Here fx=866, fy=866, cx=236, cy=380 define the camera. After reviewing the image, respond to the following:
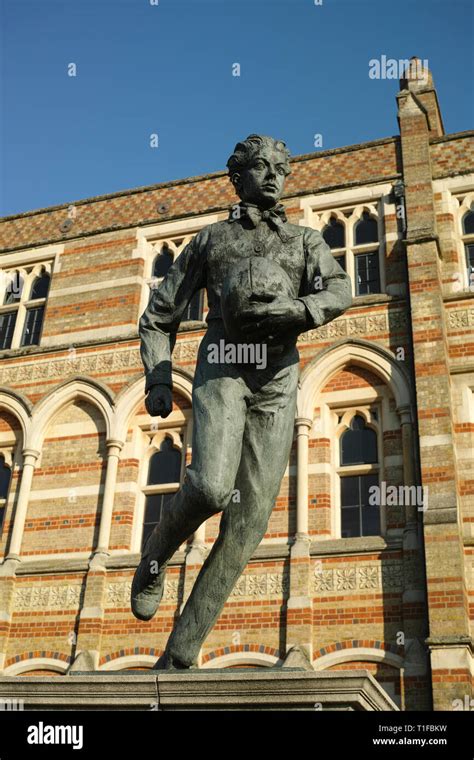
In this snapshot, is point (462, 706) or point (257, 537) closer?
point (257, 537)

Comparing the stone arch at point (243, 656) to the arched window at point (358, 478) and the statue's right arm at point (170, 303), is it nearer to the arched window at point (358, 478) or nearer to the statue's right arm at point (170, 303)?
the arched window at point (358, 478)

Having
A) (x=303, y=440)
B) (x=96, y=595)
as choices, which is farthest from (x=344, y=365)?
(x=96, y=595)

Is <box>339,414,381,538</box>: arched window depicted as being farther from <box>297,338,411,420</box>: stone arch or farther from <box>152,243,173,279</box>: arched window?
<box>152,243,173,279</box>: arched window

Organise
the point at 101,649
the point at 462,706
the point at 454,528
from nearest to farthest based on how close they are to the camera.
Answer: the point at 462,706 < the point at 454,528 < the point at 101,649

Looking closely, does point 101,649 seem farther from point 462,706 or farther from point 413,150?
point 413,150

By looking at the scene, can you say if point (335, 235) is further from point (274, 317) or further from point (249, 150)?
point (274, 317)

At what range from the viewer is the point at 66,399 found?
1472cm

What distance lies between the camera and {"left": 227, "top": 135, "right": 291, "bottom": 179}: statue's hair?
14.8 ft

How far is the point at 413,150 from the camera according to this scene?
1477cm

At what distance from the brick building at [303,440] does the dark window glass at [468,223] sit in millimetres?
61

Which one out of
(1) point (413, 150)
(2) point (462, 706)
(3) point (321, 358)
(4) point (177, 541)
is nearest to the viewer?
(4) point (177, 541)

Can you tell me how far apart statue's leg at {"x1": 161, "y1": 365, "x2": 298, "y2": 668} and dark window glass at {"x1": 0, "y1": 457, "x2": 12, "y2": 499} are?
11.1 metres
